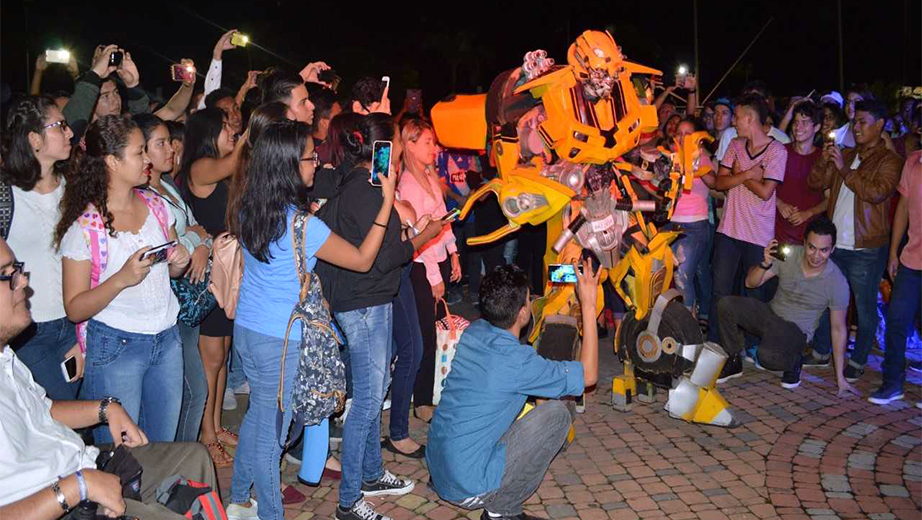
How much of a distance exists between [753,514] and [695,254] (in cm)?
325

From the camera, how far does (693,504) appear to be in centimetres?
416

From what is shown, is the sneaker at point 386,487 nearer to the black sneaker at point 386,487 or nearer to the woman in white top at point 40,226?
the black sneaker at point 386,487

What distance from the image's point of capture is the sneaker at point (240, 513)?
3.65 metres

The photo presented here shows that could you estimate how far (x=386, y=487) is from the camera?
4.34 m

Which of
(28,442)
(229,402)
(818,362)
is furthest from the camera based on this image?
(818,362)

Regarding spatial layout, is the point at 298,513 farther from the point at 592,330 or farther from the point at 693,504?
the point at 693,504

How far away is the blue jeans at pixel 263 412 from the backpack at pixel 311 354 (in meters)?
0.03

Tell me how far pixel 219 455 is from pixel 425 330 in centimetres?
147

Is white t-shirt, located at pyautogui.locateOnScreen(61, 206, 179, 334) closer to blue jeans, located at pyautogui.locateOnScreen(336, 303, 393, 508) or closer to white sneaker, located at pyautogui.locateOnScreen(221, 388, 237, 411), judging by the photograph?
blue jeans, located at pyautogui.locateOnScreen(336, 303, 393, 508)

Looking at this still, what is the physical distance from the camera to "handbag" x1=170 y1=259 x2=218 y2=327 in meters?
4.10

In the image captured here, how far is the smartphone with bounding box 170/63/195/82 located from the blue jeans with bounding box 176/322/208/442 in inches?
99.9

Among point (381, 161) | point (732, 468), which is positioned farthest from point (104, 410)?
point (732, 468)

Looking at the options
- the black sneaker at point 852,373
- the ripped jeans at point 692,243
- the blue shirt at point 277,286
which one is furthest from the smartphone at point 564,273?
the black sneaker at point 852,373

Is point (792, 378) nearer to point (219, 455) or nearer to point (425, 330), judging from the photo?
point (425, 330)
